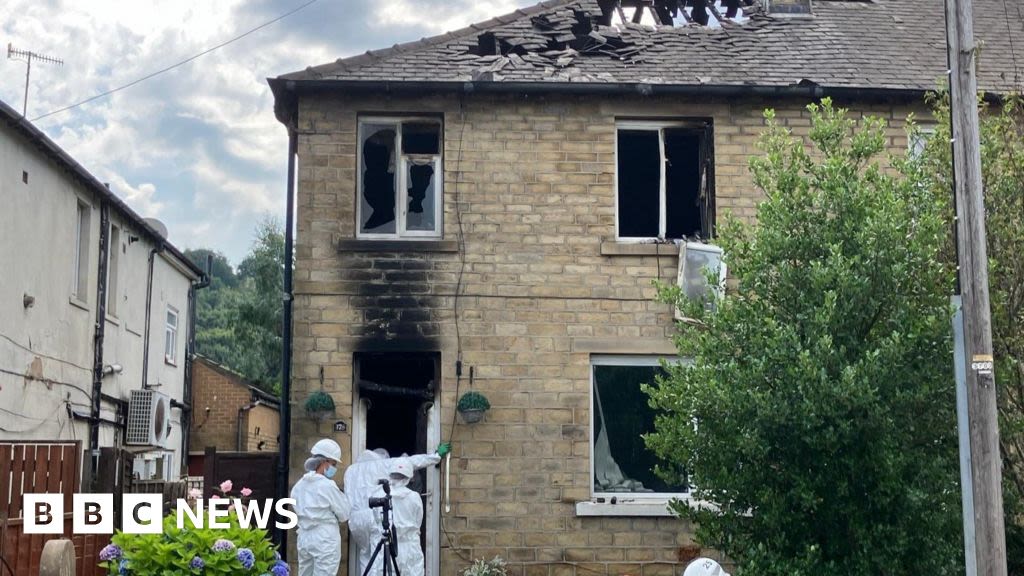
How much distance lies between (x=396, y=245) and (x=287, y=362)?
174 cm

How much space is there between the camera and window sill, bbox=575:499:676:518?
12250mm

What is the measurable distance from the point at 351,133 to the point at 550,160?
2.24 metres

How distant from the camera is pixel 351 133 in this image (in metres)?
12.8

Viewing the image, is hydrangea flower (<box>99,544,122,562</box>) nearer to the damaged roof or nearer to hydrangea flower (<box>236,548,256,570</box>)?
hydrangea flower (<box>236,548,256,570</box>)

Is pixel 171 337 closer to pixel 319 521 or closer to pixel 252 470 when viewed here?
pixel 252 470

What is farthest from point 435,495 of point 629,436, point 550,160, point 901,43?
point 901,43

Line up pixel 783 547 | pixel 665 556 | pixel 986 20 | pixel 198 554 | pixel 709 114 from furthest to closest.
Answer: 1. pixel 986 20
2. pixel 709 114
3. pixel 665 556
4. pixel 783 547
5. pixel 198 554

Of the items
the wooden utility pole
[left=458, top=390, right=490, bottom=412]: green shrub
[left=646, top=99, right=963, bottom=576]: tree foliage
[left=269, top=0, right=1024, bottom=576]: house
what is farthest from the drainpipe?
the wooden utility pole

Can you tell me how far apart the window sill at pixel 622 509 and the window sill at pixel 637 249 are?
271cm

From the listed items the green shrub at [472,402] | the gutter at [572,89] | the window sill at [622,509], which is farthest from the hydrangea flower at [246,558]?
Result: the gutter at [572,89]

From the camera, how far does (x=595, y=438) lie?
41.4 feet

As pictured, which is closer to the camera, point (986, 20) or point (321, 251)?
point (321, 251)

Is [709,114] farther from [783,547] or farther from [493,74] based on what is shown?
[783,547]

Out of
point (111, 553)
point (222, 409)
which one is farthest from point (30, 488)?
point (222, 409)
